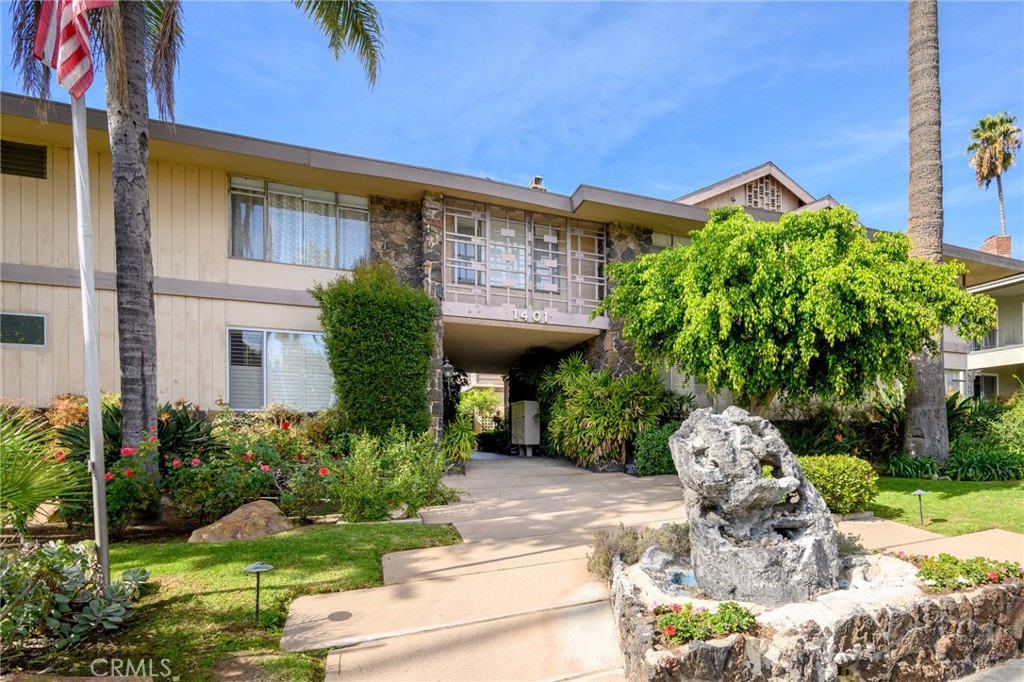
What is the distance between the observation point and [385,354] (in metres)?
10.2

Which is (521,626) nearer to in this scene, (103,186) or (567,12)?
(567,12)

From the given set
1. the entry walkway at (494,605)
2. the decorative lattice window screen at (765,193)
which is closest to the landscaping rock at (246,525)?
the entry walkway at (494,605)

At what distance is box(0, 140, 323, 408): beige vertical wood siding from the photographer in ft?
31.8

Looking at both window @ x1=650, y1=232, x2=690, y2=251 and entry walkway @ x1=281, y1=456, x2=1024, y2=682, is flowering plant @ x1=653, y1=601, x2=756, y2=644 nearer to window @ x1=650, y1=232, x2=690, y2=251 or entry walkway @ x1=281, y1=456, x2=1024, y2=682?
entry walkway @ x1=281, y1=456, x2=1024, y2=682

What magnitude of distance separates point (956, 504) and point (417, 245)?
37.5ft

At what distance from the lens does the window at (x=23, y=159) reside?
9.74 metres

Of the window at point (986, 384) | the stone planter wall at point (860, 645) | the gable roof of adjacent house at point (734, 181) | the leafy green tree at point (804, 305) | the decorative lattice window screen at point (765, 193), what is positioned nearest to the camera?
the stone planter wall at point (860, 645)

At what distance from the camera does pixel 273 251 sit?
38.1 feet

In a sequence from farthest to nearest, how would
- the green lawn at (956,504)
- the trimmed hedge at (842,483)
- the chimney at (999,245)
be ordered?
the chimney at (999,245)
the trimmed hedge at (842,483)
the green lawn at (956,504)

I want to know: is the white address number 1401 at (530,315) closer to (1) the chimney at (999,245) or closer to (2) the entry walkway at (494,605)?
(2) the entry walkway at (494,605)

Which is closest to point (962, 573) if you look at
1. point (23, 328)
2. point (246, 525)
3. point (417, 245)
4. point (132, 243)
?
point (246, 525)

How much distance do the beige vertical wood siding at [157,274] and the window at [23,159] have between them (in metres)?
0.12

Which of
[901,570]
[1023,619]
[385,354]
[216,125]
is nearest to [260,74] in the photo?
[216,125]

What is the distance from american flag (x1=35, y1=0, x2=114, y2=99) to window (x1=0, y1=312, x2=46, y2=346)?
24.3 ft
